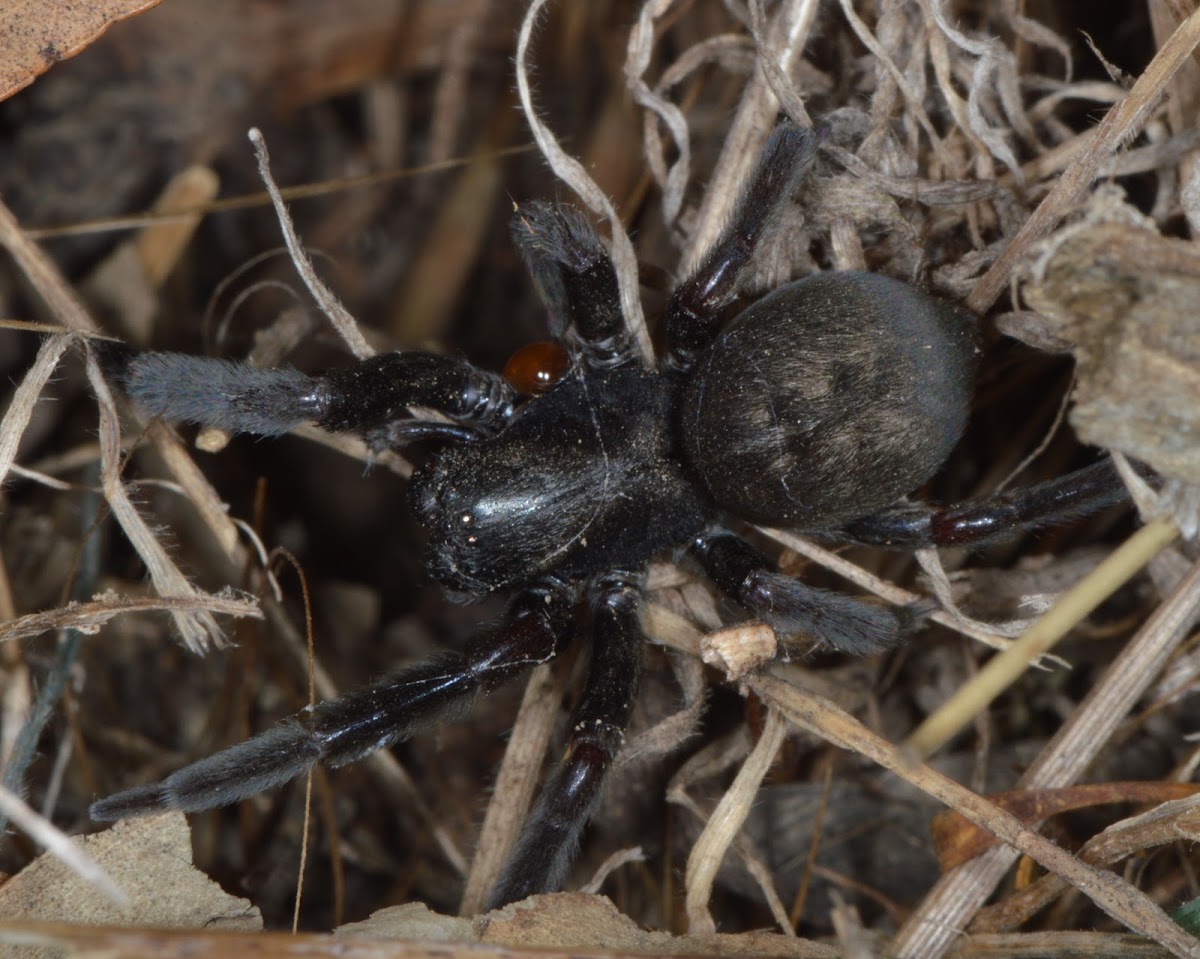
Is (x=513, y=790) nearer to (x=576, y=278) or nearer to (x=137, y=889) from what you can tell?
(x=137, y=889)

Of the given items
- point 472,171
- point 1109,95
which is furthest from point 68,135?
point 1109,95

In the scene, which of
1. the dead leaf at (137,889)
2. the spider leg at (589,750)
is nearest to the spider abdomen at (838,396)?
the spider leg at (589,750)

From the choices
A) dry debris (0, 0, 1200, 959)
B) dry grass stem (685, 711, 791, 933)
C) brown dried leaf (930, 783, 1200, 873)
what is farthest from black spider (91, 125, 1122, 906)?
brown dried leaf (930, 783, 1200, 873)

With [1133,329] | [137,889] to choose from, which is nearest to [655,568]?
[1133,329]

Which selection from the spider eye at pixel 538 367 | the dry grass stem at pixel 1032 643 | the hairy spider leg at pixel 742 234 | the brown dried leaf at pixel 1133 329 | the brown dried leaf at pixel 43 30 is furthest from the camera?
the spider eye at pixel 538 367

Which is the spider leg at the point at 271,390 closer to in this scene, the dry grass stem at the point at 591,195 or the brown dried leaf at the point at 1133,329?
the dry grass stem at the point at 591,195

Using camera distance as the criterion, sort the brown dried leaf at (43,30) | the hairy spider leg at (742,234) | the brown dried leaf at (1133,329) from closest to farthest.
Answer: the brown dried leaf at (1133,329), the brown dried leaf at (43,30), the hairy spider leg at (742,234)

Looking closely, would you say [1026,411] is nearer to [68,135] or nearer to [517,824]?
[517,824]
